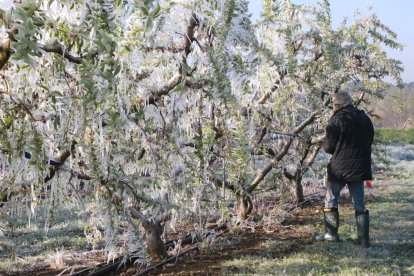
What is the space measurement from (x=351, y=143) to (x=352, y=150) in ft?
0.31

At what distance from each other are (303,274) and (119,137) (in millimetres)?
2465

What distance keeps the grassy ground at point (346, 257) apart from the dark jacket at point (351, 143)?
3.14 ft

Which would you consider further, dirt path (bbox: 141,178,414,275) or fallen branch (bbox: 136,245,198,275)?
fallen branch (bbox: 136,245,198,275)

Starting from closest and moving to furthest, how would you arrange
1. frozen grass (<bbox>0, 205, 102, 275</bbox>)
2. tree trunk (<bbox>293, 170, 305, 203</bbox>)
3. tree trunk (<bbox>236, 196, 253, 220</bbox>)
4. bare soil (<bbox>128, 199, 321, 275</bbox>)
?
1. bare soil (<bbox>128, 199, 321, 275</bbox>)
2. frozen grass (<bbox>0, 205, 102, 275</bbox>)
3. tree trunk (<bbox>236, 196, 253, 220</bbox>)
4. tree trunk (<bbox>293, 170, 305, 203</bbox>)

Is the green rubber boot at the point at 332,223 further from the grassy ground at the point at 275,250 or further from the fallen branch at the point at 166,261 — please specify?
the fallen branch at the point at 166,261

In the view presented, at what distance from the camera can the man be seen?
6391mm

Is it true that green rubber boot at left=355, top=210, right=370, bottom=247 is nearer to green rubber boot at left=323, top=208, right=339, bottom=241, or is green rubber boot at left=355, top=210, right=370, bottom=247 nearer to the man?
the man

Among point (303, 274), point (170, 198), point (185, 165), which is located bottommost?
point (303, 274)

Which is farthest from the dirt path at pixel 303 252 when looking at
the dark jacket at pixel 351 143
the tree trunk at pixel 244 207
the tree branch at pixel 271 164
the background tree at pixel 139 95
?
the dark jacket at pixel 351 143

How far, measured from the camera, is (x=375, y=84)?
887 cm

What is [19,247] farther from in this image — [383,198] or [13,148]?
[383,198]

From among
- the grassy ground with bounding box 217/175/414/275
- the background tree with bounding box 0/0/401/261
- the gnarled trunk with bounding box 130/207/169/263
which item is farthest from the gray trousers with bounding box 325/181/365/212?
the gnarled trunk with bounding box 130/207/169/263

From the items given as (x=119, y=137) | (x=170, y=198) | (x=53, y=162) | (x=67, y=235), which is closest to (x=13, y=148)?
(x=53, y=162)

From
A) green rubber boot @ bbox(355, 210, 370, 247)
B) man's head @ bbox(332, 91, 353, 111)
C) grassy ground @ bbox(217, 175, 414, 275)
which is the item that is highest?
man's head @ bbox(332, 91, 353, 111)
